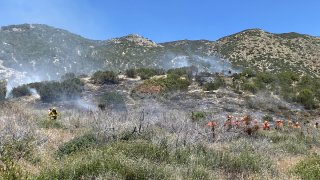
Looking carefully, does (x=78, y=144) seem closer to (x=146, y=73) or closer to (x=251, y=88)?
(x=251, y=88)

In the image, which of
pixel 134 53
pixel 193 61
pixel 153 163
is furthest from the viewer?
pixel 134 53

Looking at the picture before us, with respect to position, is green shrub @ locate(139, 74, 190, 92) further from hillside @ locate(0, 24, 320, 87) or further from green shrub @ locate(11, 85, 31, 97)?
hillside @ locate(0, 24, 320, 87)

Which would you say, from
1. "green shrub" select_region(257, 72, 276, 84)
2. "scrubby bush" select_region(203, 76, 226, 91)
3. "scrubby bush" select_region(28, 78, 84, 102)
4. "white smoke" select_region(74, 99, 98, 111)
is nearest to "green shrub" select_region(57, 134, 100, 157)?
"white smoke" select_region(74, 99, 98, 111)

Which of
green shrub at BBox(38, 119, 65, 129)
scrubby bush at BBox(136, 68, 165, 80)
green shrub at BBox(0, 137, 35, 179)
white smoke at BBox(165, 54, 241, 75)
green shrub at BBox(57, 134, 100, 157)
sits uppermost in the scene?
white smoke at BBox(165, 54, 241, 75)

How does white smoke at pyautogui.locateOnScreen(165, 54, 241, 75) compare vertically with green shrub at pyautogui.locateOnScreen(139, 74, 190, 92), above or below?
above

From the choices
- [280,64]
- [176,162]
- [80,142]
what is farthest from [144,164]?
[280,64]

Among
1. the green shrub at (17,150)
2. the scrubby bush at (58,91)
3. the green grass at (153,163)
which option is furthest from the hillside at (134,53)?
the green grass at (153,163)

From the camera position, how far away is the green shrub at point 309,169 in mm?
9102

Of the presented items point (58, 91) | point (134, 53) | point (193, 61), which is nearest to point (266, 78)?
point (58, 91)

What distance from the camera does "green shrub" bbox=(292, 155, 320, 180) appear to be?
29.9ft

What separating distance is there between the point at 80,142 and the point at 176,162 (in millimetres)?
2733

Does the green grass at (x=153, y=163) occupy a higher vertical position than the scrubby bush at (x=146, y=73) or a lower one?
lower

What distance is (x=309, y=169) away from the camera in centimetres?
944

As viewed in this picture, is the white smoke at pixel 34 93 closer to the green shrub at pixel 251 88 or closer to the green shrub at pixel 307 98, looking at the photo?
the green shrub at pixel 251 88
